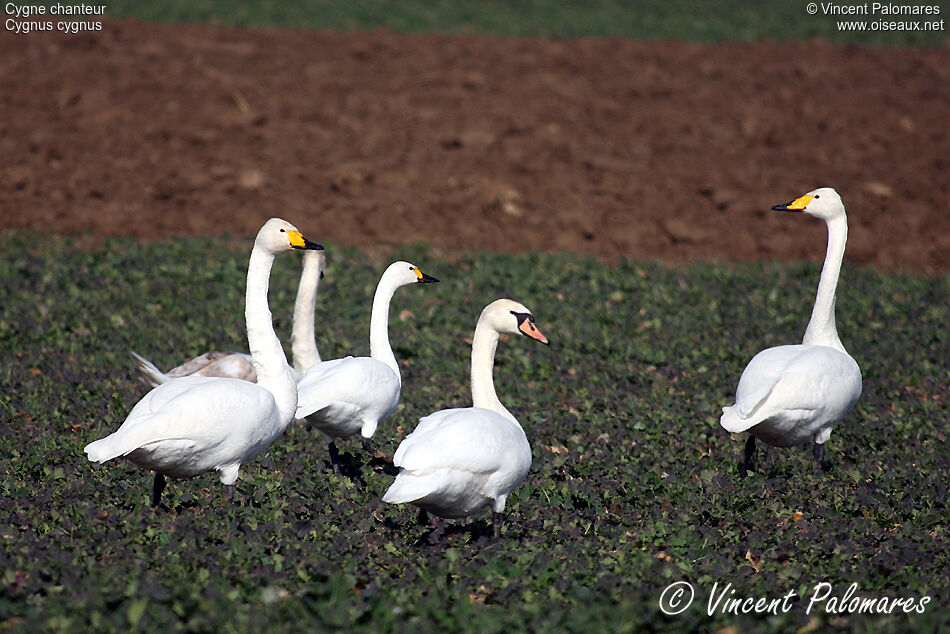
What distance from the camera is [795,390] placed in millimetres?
7047

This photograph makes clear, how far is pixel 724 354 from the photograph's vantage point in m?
10.0

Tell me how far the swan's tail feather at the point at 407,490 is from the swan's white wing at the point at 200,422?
1044mm

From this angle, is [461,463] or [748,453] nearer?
[461,463]

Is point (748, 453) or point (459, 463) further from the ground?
point (459, 463)

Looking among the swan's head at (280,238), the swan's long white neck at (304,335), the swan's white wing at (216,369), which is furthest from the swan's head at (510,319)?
the swan's white wing at (216,369)

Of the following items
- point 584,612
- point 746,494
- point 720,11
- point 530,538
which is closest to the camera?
point 584,612

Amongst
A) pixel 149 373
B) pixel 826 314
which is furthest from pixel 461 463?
pixel 826 314

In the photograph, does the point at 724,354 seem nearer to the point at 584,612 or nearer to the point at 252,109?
the point at 584,612

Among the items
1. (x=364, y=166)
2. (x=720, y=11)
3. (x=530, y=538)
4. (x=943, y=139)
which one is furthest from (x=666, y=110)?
(x=530, y=538)

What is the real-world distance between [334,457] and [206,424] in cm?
163

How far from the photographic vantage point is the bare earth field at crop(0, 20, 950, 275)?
14.6 meters

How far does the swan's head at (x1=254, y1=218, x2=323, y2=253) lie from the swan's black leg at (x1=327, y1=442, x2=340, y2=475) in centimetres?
156

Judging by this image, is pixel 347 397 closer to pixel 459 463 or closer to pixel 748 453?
pixel 459 463

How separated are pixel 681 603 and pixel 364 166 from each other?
38.0ft
